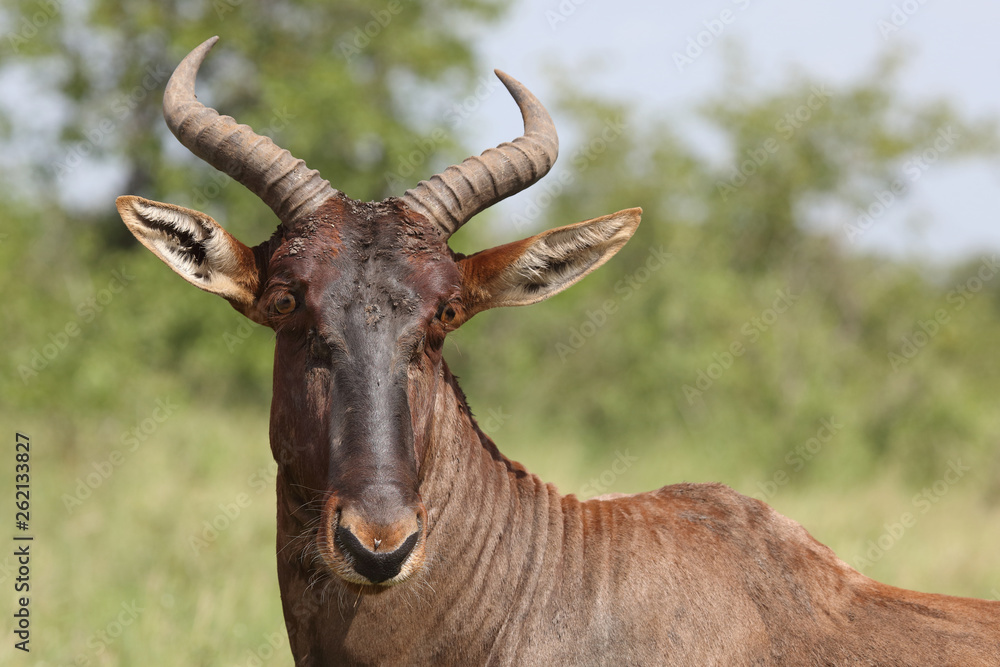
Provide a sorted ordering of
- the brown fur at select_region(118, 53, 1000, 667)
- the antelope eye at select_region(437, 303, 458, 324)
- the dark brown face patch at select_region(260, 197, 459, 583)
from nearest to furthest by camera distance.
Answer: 1. the dark brown face patch at select_region(260, 197, 459, 583)
2. the brown fur at select_region(118, 53, 1000, 667)
3. the antelope eye at select_region(437, 303, 458, 324)

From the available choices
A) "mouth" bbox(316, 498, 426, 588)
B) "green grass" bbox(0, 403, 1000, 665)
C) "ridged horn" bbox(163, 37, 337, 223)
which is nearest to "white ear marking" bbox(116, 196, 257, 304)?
"ridged horn" bbox(163, 37, 337, 223)

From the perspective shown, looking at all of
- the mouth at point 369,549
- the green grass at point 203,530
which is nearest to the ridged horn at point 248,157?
the mouth at point 369,549

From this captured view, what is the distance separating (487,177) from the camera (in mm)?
5020

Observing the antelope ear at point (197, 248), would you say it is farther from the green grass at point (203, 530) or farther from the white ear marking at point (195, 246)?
the green grass at point (203, 530)

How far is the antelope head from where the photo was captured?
13.0 feet

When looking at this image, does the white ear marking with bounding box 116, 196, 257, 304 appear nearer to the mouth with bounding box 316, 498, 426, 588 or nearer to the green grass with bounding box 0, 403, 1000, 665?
the mouth with bounding box 316, 498, 426, 588

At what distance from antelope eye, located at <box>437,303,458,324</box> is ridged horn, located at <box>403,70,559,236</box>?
440 millimetres

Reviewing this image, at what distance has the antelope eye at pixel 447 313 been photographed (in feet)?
15.0

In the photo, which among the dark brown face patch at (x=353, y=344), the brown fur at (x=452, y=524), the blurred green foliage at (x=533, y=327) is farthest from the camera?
the blurred green foliage at (x=533, y=327)

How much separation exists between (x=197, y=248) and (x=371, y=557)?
1.88 meters

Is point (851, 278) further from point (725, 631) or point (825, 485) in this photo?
point (725, 631)

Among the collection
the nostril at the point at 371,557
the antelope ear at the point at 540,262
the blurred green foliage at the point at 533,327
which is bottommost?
the nostril at the point at 371,557

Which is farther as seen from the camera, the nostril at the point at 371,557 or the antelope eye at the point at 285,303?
the antelope eye at the point at 285,303

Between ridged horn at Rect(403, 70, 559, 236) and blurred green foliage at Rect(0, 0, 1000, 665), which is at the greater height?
blurred green foliage at Rect(0, 0, 1000, 665)
